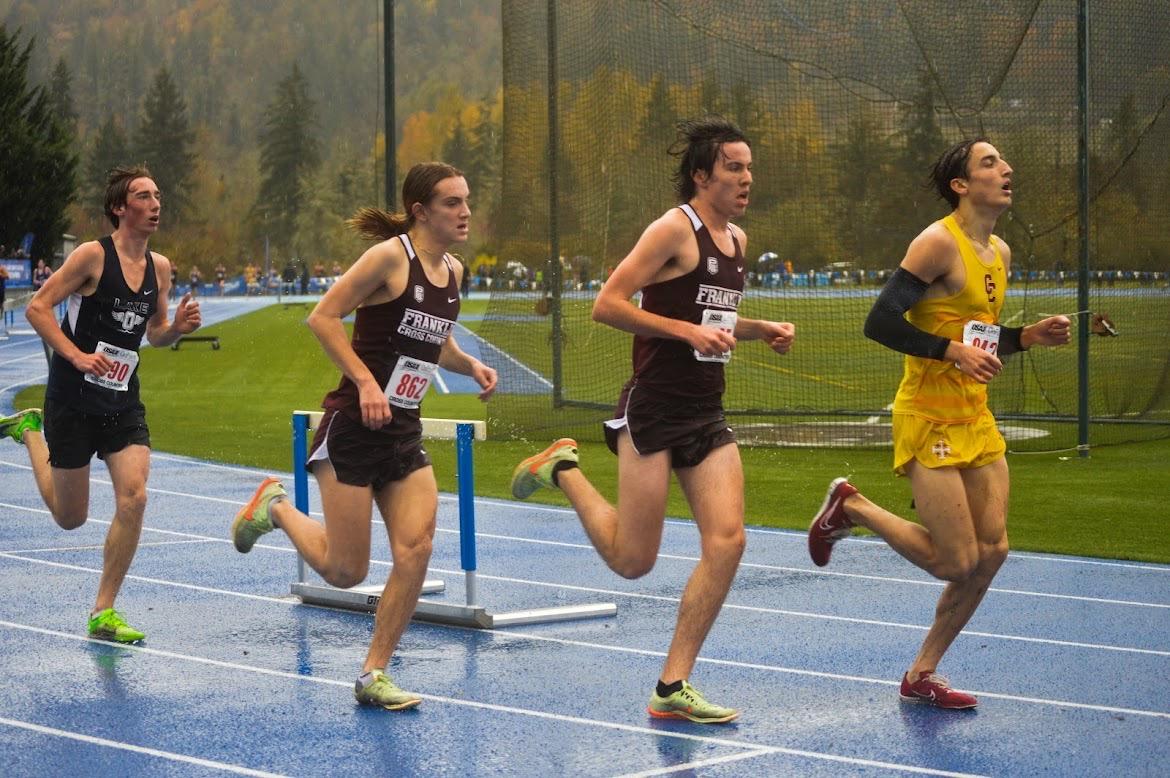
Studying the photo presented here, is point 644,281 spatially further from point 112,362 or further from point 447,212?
point 112,362

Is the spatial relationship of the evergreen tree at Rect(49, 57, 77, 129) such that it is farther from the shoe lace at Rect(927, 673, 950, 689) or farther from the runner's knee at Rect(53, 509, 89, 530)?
the shoe lace at Rect(927, 673, 950, 689)

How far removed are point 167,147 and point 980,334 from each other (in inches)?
5383

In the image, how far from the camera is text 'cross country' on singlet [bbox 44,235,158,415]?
25.9ft

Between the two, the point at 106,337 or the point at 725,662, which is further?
the point at 106,337

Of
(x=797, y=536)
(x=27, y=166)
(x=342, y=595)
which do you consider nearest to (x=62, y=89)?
(x=27, y=166)

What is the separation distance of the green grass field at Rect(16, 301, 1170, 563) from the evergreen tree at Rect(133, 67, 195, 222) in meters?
113

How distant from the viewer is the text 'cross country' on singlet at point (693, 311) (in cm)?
616

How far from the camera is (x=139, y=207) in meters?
7.89

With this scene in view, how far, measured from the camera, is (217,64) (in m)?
166

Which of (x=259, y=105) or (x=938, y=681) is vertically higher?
(x=259, y=105)

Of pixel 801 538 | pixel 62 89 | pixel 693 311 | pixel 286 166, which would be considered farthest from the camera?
pixel 286 166

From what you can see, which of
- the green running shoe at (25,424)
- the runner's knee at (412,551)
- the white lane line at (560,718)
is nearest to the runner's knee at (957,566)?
the white lane line at (560,718)

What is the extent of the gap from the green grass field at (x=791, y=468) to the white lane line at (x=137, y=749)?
6.43 meters

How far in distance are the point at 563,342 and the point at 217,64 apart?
15418 cm
